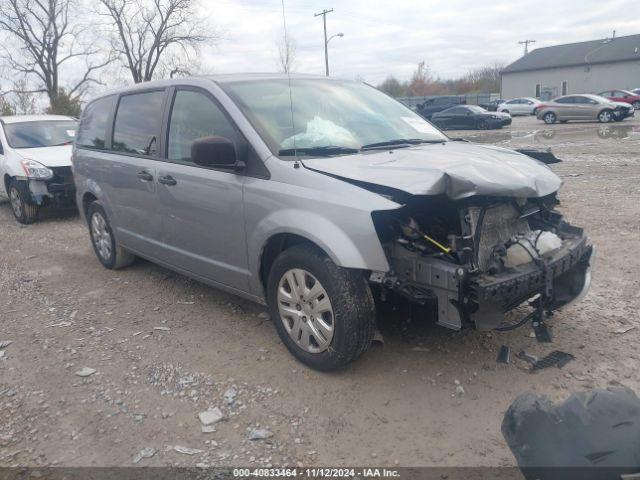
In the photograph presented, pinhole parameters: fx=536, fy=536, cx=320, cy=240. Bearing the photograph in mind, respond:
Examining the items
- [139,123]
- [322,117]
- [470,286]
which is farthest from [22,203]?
[470,286]

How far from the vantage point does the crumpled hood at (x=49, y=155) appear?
27.9 ft

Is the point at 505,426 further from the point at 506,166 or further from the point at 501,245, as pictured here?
the point at 506,166

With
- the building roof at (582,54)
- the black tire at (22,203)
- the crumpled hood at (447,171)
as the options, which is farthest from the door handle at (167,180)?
the building roof at (582,54)

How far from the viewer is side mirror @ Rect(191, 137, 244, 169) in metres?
3.46

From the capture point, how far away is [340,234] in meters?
3.04

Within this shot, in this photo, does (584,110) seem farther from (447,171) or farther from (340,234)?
(340,234)

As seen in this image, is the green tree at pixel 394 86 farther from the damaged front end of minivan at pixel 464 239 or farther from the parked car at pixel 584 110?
the damaged front end of minivan at pixel 464 239

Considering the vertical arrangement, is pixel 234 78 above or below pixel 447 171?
above

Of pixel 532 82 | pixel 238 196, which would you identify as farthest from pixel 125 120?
pixel 532 82

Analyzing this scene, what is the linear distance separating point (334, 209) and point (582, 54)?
2451 inches

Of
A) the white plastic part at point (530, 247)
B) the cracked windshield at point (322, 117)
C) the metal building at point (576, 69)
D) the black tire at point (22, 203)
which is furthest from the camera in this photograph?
the metal building at point (576, 69)

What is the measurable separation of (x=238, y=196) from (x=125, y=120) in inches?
81.9

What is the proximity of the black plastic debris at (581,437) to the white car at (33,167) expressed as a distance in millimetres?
7754

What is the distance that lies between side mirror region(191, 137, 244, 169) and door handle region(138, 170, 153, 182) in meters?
1.19
